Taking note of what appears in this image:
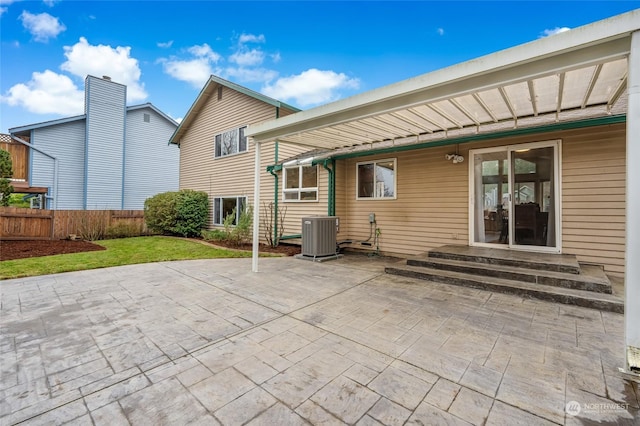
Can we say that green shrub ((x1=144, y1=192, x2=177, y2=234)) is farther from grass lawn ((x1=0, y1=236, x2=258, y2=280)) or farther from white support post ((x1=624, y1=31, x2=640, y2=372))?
white support post ((x1=624, y1=31, x2=640, y2=372))

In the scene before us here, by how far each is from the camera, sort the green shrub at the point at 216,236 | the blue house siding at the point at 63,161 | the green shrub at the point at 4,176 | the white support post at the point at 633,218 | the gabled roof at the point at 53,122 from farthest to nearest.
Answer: the blue house siding at the point at 63,161 < the gabled roof at the point at 53,122 < the green shrub at the point at 4,176 < the green shrub at the point at 216,236 < the white support post at the point at 633,218

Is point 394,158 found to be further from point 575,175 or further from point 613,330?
point 613,330

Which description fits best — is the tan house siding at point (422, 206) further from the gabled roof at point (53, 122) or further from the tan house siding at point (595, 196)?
the gabled roof at point (53, 122)

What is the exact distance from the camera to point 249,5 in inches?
410

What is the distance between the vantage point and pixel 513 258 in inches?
195

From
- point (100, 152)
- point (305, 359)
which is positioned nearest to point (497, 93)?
point (305, 359)

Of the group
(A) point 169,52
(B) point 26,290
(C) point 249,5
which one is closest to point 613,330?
(B) point 26,290

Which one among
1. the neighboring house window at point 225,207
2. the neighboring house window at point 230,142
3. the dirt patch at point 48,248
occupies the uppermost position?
the neighboring house window at point 230,142

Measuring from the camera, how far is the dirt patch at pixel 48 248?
294 inches

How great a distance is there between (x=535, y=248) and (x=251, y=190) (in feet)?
28.1

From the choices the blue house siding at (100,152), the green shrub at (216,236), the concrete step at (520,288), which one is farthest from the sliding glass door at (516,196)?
the blue house siding at (100,152)

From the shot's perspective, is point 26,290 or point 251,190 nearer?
point 26,290

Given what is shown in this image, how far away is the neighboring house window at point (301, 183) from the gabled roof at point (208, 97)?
2179 millimetres

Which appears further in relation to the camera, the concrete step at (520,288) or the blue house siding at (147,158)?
the blue house siding at (147,158)
